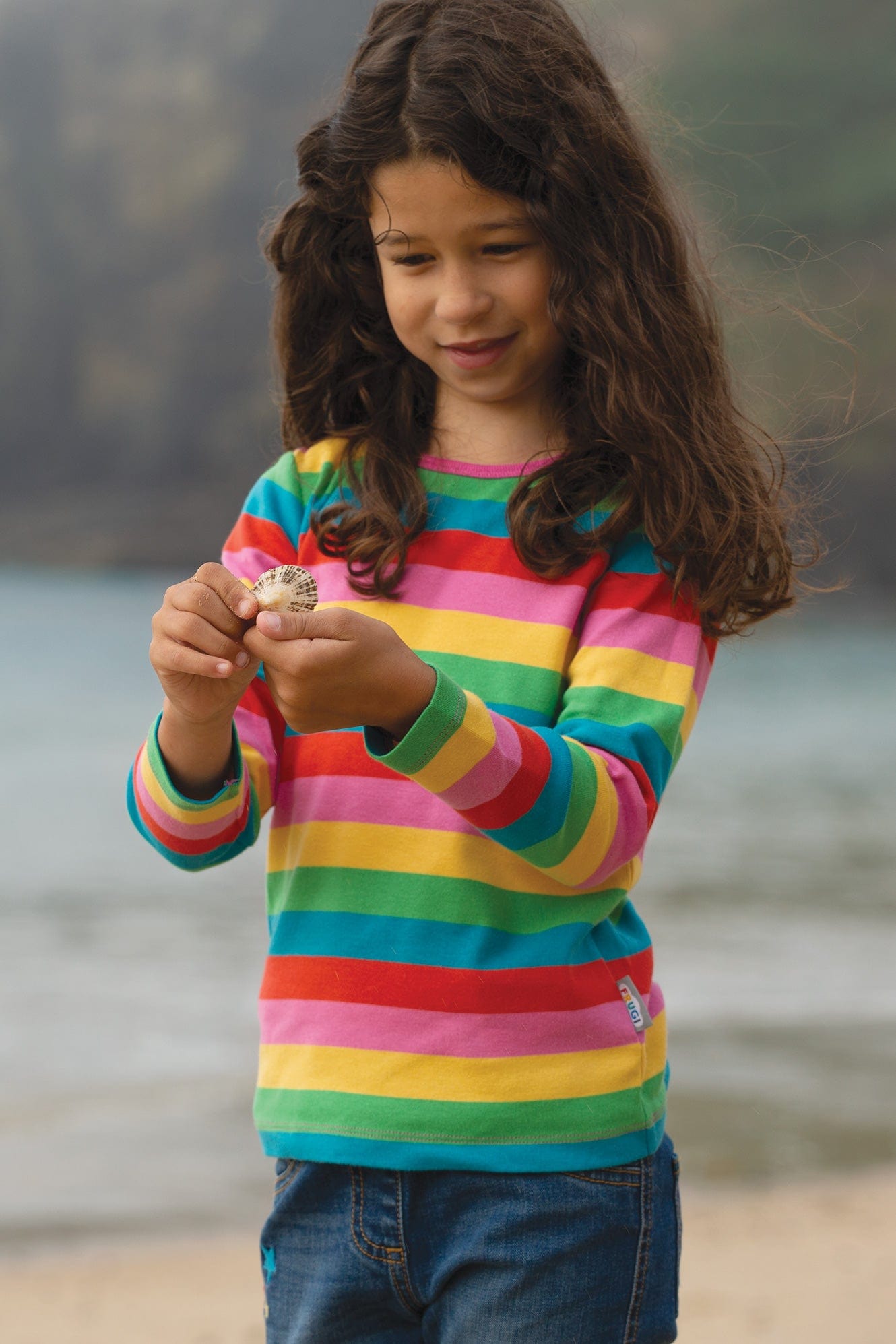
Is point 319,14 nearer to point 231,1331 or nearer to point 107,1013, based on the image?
point 107,1013

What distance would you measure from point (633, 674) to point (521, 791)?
0.37 ft

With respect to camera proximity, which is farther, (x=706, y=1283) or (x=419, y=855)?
(x=706, y=1283)

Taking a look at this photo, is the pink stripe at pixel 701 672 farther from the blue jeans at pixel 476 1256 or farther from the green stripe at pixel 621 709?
the blue jeans at pixel 476 1256

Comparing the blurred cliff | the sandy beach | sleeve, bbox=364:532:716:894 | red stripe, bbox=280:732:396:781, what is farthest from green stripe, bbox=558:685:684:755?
the blurred cliff

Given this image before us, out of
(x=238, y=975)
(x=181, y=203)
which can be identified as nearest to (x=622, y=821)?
(x=238, y=975)

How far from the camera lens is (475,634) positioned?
768mm

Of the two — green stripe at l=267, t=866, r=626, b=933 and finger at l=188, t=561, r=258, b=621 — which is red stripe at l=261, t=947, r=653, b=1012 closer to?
green stripe at l=267, t=866, r=626, b=933

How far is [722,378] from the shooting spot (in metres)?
0.85

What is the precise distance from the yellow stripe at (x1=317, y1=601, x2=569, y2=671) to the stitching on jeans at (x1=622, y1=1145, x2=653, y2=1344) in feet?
0.92

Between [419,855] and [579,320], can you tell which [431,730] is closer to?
[419,855]

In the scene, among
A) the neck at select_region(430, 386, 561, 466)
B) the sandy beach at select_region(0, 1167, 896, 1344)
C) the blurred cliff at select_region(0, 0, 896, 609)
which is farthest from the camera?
the blurred cliff at select_region(0, 0, 896, 609)

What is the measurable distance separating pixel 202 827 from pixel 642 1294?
331 mm

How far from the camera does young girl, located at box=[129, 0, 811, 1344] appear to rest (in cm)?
69

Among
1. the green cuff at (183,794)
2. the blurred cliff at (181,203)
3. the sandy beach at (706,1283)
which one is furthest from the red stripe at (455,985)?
the blurred cliff at (181,203)
